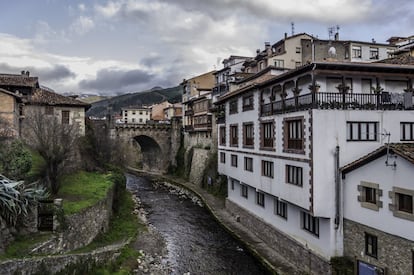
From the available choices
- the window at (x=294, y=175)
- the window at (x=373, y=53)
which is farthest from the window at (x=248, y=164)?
the window at (x=373, y=53)

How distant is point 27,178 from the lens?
25.3 meters

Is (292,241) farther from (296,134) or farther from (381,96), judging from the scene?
(381,96)

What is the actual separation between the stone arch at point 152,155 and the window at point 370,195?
56963mm

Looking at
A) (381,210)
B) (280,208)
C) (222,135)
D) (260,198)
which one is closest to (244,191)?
(260,198)

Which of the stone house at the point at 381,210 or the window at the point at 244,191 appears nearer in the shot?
the stone house at the point at 381,210

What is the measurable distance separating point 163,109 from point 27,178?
90.2 m

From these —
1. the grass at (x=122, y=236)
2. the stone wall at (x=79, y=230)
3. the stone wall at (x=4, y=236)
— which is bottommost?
the grass at (x=122, y=236)

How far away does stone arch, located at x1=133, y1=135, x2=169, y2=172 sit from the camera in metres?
73.2

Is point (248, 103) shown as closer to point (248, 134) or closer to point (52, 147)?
point (248, 134)

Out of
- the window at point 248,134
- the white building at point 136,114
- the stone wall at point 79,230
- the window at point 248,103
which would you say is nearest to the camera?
the stone wall at point 79,230

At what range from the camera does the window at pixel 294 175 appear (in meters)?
21.0

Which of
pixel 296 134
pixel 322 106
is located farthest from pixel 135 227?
pixel 322 106

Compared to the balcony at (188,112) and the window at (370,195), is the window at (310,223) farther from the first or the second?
the balcony at (188,112)

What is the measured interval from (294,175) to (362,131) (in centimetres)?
452
